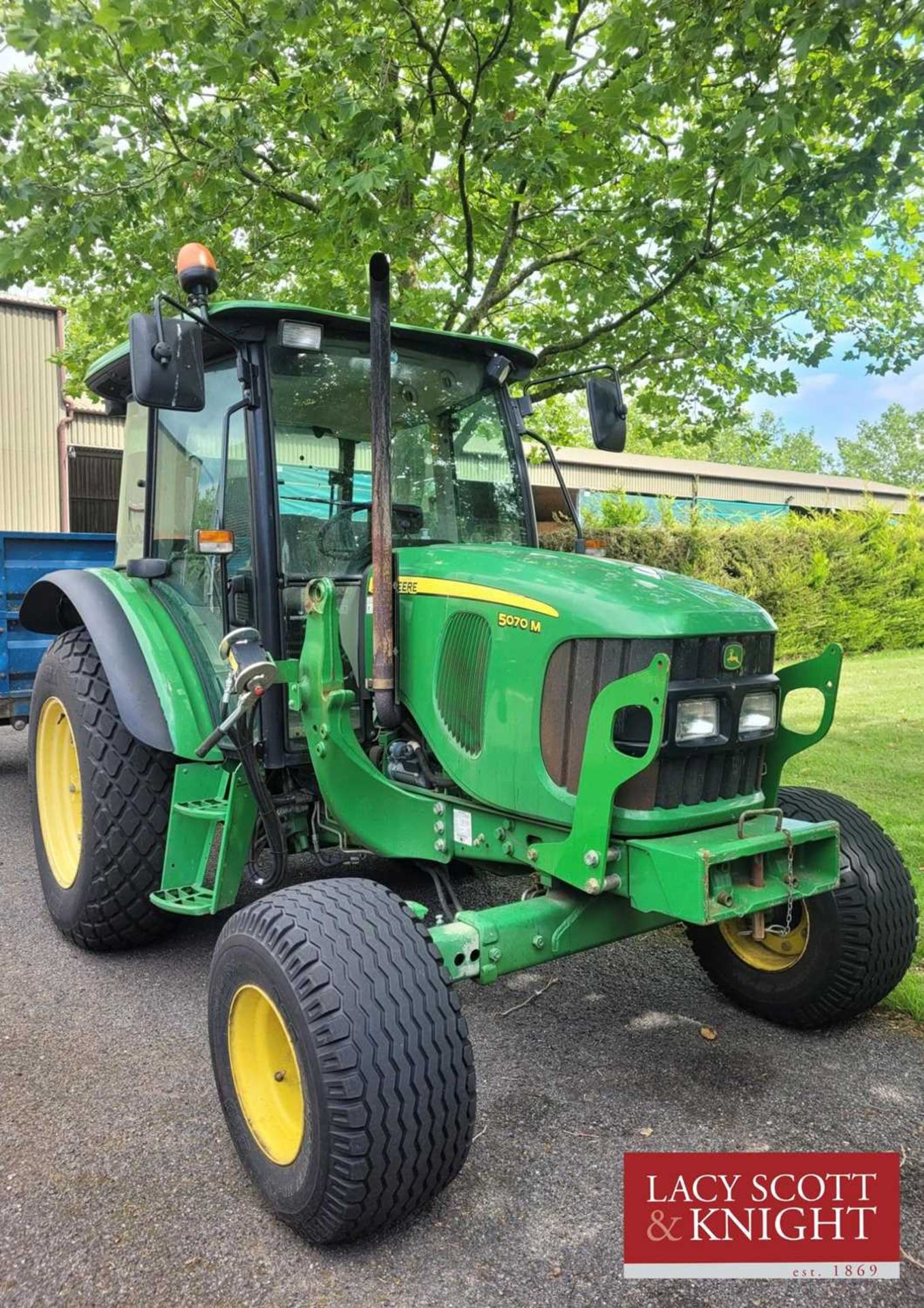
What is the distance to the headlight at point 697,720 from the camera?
253cm

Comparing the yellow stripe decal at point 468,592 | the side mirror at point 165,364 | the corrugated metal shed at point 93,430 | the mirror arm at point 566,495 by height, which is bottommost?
the yellow stripe decal at point 468,592

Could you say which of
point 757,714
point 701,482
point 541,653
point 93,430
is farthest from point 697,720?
point 701,482

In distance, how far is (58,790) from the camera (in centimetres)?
423

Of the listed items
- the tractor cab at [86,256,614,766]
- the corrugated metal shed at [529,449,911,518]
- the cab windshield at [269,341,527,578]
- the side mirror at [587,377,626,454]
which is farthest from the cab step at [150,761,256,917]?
the corrugated metal shed at [529,449,911,518]

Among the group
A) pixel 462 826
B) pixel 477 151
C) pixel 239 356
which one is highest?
A: pixel 477 151

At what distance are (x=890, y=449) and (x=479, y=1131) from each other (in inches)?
3036

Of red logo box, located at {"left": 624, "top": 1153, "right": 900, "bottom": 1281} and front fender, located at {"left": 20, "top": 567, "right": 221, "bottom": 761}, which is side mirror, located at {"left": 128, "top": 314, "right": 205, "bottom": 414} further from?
red logo box, located at {"left": 624, "top": 1153, "right": 900, "bottom": 1281}

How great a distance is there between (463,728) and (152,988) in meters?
1.61

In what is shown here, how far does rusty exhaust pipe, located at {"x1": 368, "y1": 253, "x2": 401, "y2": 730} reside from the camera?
110 inches

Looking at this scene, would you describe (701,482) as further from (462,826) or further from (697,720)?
(697,720)

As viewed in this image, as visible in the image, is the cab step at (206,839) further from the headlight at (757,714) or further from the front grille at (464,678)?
the headlight at (757,714)

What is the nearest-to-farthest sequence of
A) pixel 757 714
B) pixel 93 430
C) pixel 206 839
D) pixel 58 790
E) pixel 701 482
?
1. pixel 757 714
2. pixel 206 839
3. pixel 58 790
4. pixel 93 430
5. pixel 701 482

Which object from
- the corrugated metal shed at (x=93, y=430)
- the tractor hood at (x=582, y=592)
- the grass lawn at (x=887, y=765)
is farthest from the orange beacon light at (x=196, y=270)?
the corrugated metal shed at (x=93, y=430)

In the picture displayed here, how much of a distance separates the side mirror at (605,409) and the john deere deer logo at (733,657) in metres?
1.27
